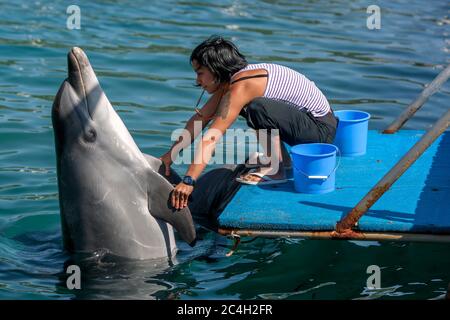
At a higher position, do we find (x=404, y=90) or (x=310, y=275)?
(x=404, y=90)

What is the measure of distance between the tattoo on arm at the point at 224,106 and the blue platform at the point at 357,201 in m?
0.64

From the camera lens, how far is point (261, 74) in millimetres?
7078

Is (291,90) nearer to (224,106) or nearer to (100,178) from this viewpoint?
(224,106)

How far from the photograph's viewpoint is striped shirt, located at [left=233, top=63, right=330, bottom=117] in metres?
7.14

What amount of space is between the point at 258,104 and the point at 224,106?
0.33m

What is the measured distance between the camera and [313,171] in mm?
6730

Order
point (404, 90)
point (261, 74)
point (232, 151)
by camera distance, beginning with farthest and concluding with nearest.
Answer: point (404, 90) < point (232, 151) < point (261, 74)

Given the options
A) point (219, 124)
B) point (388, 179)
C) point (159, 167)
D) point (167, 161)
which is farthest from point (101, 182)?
point (388, 179)

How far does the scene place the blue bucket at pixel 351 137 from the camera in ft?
25.1

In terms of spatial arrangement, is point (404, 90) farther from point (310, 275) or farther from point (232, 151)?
point (310, 275)

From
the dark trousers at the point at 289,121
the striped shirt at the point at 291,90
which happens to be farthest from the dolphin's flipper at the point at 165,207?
the striped shirt at the point at 291,90
